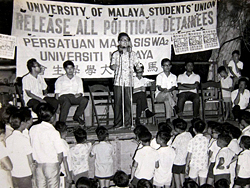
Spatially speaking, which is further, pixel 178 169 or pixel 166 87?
pixel 166 87

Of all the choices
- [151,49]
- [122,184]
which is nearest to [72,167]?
[122,184]

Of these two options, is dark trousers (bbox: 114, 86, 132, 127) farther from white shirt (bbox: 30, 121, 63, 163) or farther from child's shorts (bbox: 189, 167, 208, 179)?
white shirt (bbox: 30, 121, 63, 163)

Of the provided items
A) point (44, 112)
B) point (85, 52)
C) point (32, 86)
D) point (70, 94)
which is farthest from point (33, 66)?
point (44, 112)

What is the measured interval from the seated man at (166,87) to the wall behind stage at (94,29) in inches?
22.7

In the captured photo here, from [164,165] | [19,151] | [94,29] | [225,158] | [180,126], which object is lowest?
[164,165]

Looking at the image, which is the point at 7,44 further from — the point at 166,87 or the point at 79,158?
the point at 166,87

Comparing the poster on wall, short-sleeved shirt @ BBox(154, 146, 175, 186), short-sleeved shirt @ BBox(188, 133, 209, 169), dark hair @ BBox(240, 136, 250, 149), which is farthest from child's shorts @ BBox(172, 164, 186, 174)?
the poster on wall

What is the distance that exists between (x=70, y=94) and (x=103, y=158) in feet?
6.05

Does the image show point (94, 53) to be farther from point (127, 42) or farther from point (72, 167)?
point (72, 167)

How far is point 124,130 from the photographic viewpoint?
5113 millimetres

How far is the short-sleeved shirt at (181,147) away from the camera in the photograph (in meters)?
4.23

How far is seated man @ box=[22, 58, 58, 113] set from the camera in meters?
5.18

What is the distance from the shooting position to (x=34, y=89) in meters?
5.29

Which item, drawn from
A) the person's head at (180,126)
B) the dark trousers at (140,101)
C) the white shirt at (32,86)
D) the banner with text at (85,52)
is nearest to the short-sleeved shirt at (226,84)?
the banner with text at (85,52)
